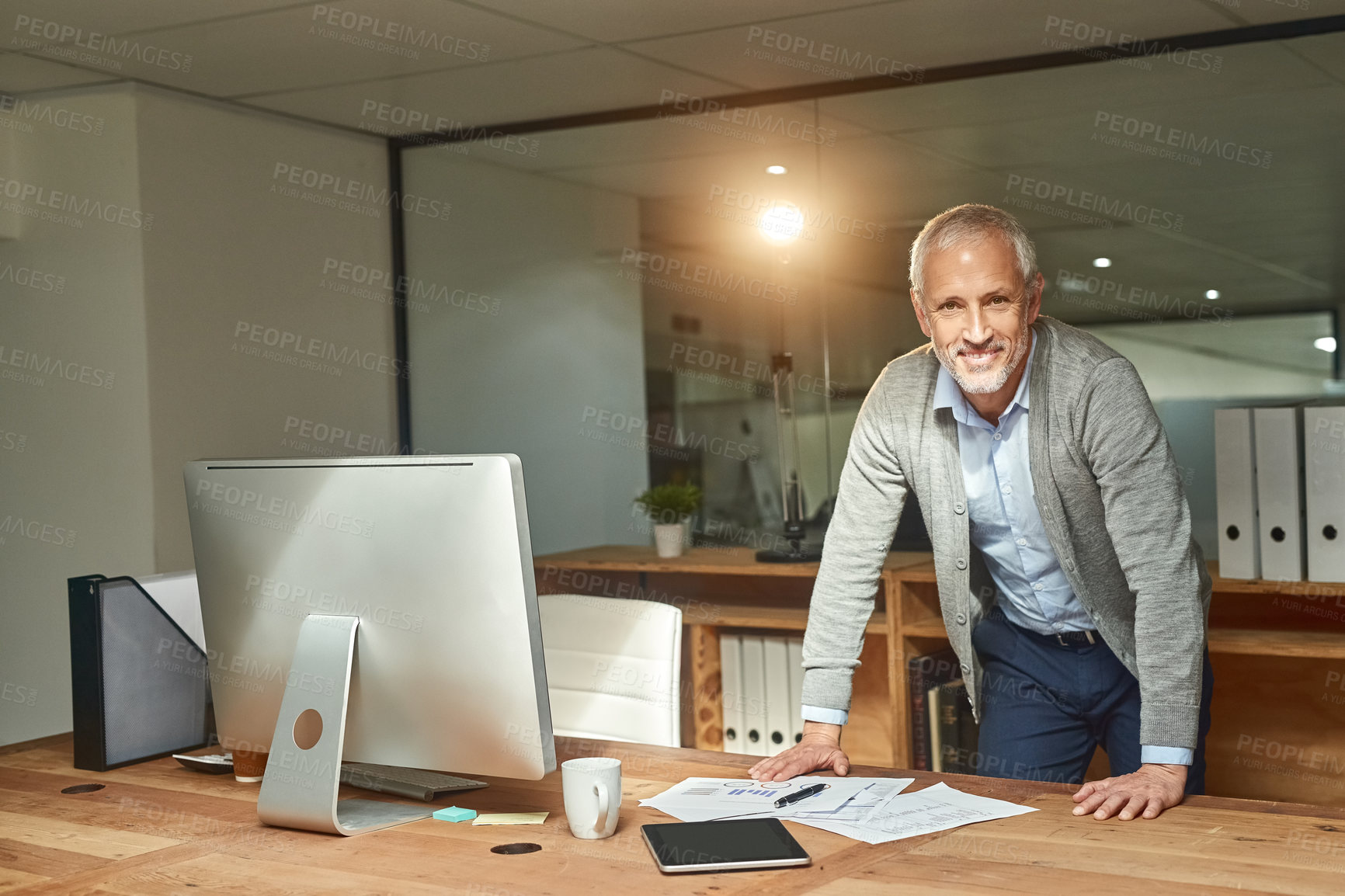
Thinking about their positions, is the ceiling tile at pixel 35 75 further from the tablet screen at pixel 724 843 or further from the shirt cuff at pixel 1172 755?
the shirt cuff at pixel 1172 755

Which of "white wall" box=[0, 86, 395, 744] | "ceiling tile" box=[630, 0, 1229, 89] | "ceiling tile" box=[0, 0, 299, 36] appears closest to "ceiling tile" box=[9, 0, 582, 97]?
"ceiling tile" box=[0, 0, 299, 36]

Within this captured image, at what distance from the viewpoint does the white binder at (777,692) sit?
3.58m

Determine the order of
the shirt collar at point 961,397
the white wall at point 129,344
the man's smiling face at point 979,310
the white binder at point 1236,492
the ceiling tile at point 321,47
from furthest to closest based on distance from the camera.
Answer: the white wall at point 129,344, the ceiling tile at point 321,47, the white binder at point 1236,492, the shirt collar at point 961,397, the man's smiling face at point 979,310

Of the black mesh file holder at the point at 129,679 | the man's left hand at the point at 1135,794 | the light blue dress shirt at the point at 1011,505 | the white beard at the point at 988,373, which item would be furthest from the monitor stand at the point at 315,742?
the white beard at the point at 988,373

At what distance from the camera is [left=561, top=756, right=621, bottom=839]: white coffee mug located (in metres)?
1.54

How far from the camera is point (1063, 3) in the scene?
3.11 m

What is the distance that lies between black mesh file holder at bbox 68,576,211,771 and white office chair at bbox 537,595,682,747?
635 mm

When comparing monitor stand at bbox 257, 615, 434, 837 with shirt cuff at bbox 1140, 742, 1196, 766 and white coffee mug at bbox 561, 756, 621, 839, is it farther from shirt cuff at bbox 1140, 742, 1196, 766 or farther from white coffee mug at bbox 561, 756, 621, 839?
shirt cuff at bbox 1140, 742, 1196, 766

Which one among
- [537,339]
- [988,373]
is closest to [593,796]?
[988,373]

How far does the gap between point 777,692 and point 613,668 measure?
1.37m

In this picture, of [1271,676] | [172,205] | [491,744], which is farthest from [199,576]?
[1271,676]

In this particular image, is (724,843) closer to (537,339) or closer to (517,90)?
(517,90)

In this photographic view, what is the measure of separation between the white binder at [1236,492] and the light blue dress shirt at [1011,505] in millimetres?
1042

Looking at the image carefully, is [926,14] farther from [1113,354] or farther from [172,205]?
[172,205]
